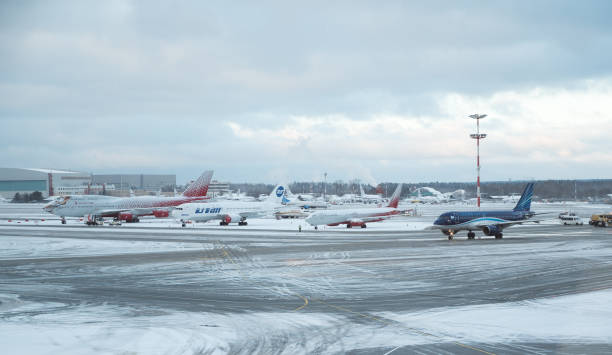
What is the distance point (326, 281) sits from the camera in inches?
1117

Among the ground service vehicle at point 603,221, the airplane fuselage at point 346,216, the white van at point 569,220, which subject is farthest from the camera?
the white van at point 569,220

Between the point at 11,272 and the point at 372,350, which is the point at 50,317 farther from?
the point at 11,272

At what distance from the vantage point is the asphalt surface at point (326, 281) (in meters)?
16.8

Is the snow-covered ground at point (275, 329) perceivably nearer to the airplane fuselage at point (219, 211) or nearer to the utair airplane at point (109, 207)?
the airplane fuselage at point (219, 211)

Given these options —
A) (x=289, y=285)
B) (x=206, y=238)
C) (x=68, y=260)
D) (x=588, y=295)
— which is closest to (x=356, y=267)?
(x=289, y=285)

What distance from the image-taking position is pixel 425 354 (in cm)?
1464

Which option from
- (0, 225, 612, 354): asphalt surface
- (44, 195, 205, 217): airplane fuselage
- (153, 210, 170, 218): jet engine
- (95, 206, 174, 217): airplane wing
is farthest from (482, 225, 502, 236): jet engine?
(95, 206, 174, 217): airplane wing

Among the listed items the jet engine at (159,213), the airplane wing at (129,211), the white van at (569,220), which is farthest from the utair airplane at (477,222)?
the airplane wing at (129,211)

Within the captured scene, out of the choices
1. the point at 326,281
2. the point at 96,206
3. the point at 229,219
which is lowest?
the point at 326,281

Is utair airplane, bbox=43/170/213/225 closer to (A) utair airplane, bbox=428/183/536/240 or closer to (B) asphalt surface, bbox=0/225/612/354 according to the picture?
(B) asphalt surface, bbox=0/225/612/354

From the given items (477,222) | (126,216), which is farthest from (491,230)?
(126,216)

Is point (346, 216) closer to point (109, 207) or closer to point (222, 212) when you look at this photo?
point (222, 212)

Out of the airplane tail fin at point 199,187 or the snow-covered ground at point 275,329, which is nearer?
the snow-covered ground at point 275,329

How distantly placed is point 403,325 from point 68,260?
29.7 meters
